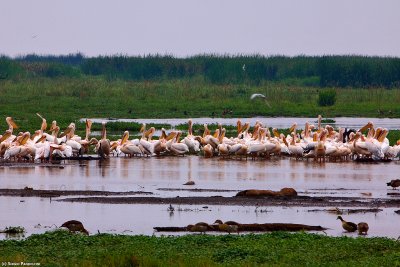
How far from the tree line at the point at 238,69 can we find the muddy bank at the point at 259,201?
49815 millimetres

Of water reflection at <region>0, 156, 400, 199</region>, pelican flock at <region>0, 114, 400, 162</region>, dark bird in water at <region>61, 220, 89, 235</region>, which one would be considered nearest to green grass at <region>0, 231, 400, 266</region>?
dark bird in water at <region>61, 220, 89, 235</region>

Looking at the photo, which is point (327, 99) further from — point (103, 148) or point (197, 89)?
point (103, 148)

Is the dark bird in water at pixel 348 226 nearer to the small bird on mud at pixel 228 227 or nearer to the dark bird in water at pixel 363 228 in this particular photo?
the dark bird in water at pixel 363 228

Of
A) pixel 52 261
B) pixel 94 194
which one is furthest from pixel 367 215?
A: pixel 52 261

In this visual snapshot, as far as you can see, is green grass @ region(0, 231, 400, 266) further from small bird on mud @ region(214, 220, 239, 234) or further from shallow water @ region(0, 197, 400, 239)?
shallow water @ region(0, 197, 400, 239)

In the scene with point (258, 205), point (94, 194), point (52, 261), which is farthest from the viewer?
point (94, 194)

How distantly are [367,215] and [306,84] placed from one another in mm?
57145

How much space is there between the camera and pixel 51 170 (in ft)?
74.0

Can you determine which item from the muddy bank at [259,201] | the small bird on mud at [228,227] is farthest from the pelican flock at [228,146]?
the small bird on mud at [228,227]

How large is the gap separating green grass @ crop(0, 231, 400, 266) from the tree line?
5447cm

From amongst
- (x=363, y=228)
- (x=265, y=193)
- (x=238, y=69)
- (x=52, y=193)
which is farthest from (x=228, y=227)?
(x=238, y=69)

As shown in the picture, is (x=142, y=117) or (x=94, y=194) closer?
(x=94, y=194)

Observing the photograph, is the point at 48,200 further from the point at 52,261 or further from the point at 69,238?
the point at 52,261

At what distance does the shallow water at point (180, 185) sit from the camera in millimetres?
14594
